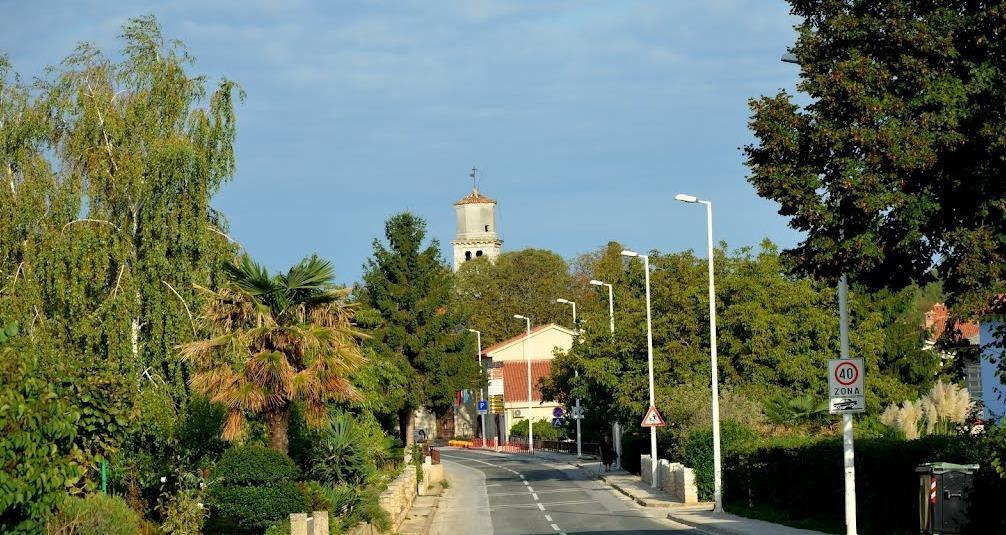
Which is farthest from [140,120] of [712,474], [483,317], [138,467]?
[483,317]

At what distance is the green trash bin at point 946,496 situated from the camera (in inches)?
818

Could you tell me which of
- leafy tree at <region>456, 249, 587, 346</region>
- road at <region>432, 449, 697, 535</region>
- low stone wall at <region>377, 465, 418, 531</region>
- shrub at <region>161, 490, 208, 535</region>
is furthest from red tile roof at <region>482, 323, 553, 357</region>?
shrub at <region>161, 490, 208, 535</region>

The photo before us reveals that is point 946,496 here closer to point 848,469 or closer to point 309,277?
point 848,469

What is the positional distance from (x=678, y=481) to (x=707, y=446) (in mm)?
2392

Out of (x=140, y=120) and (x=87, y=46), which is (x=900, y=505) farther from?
(x=87, y=46)

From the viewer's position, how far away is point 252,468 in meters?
22.1

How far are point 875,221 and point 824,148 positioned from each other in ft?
4.26

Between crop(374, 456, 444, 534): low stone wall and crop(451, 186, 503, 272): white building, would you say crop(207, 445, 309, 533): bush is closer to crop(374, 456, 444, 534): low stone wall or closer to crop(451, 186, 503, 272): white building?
crop(374, 456, 444, 534): low stone wall

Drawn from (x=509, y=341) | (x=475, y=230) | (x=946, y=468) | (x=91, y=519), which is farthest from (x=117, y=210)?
(x=475, y=230)

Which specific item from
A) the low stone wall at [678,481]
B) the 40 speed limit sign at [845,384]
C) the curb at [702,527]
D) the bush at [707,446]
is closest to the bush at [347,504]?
the curb at [702,527]

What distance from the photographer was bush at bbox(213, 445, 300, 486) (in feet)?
72.5

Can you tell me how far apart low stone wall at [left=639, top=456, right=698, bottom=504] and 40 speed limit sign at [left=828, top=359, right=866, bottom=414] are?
15.5 meters

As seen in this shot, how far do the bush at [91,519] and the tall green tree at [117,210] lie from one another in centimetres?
1017

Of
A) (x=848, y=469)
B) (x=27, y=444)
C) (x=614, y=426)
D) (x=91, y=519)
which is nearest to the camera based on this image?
(x=27, y=444)
